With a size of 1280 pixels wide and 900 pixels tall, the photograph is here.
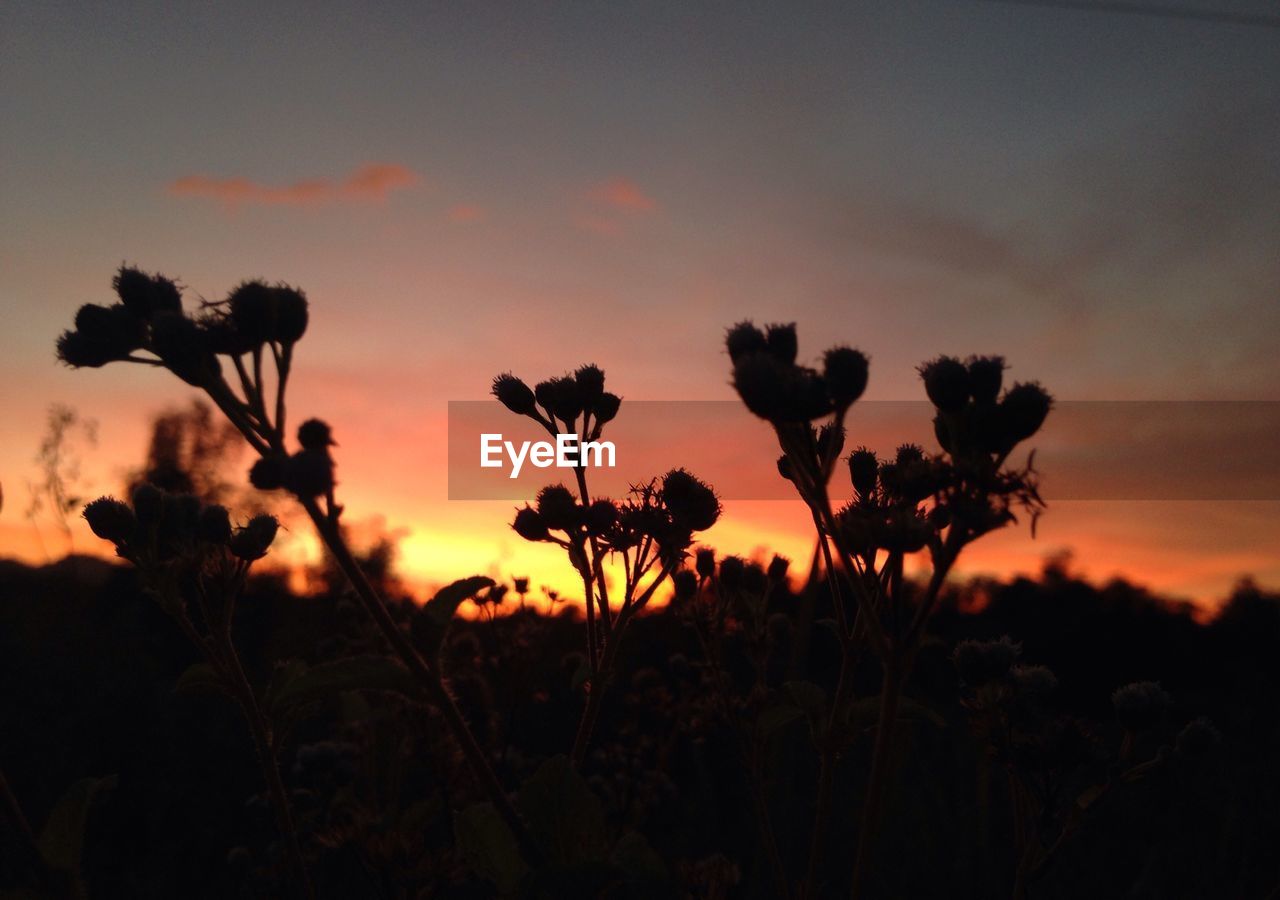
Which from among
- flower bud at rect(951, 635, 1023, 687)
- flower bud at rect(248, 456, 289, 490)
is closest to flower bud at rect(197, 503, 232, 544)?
flower bud at rect(248, 456, 289, 490)

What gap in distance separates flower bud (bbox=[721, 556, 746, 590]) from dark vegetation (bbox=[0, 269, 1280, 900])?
0.04 metres

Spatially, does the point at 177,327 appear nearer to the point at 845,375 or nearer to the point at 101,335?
the point at 101,335

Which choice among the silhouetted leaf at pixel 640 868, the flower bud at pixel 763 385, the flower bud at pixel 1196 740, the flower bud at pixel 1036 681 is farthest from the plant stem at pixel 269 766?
the flower bud at pixel 1196 740

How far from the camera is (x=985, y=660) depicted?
2.82 m

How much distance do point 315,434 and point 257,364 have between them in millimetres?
334

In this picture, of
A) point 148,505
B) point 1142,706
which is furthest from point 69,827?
point 1142,706

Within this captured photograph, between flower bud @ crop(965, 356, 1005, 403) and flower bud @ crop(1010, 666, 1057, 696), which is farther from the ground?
flower bud @ crop(965, 356, 1005, 403)

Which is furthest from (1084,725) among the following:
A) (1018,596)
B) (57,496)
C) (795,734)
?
(1018,596)

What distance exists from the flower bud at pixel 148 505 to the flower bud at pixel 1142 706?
3196 mm

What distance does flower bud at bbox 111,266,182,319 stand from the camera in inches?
113

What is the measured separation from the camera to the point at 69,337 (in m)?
2.83

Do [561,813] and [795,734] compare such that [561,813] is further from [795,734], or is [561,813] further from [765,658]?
[795,734]

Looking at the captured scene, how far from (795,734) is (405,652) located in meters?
4.93

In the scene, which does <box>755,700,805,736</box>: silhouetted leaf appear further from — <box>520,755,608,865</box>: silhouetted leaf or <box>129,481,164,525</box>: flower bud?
<box>129,481,164,525</box>: flower bud
